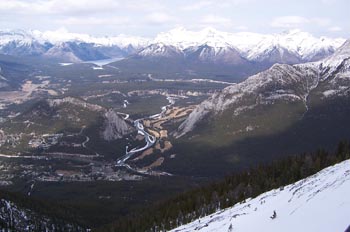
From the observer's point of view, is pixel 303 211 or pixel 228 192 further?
pixel 228 192

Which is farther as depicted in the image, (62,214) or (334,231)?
(62,214)

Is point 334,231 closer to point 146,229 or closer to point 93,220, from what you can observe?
point 146,229

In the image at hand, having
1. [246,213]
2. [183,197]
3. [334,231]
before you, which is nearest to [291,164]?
[183,197]

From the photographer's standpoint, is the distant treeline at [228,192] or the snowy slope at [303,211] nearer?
the snowy slope at [303,211]

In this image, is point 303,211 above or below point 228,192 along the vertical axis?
above

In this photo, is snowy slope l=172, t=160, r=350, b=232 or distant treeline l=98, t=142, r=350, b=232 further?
distant treeline l=98, t=142, r=350, b=232
